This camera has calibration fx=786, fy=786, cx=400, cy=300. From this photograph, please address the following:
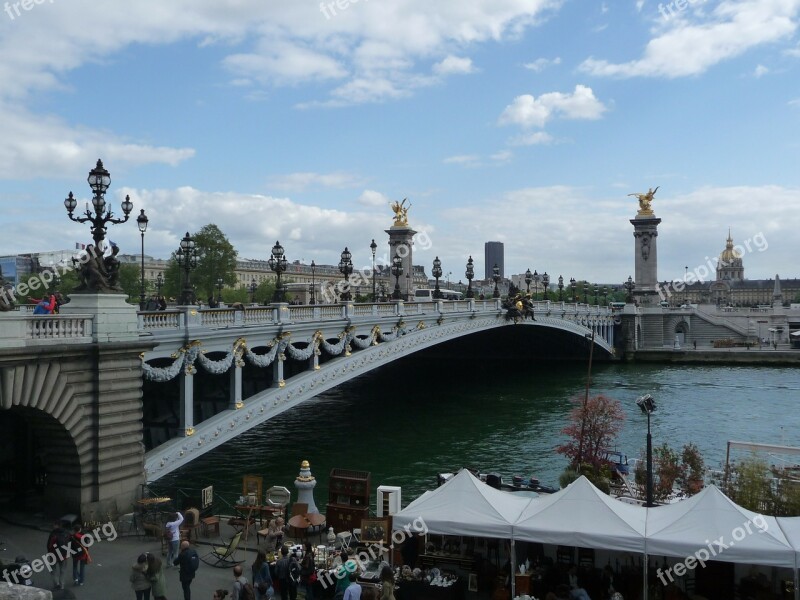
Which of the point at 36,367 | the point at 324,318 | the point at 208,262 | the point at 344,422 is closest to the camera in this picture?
the point at 36,367

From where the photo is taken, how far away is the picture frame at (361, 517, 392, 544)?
587 inches

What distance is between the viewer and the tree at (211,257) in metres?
68.1

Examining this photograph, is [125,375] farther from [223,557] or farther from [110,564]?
[223,557]

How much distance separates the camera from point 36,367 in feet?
50.6

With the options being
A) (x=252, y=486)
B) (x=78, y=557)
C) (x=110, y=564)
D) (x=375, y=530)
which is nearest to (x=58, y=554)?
(x=78, y=557)

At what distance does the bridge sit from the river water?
3.12m

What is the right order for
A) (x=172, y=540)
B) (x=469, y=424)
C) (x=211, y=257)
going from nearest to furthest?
(x=172, y=540) → (x=469, y=424) → (x=211, y=257)

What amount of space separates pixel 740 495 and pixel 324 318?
15965 mm

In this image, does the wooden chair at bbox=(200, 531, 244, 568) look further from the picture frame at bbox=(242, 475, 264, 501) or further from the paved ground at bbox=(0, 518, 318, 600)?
the picture frame at bbox=(242, 475, 264, 501)

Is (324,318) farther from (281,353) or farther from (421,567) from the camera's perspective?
(421,567)

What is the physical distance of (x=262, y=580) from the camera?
39.9 feet

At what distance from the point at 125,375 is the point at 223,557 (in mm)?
5141

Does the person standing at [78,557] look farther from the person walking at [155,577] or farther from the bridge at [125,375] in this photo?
the bridge at [125,375]

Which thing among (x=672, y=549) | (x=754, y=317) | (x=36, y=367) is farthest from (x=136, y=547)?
(x=754, y=317)
